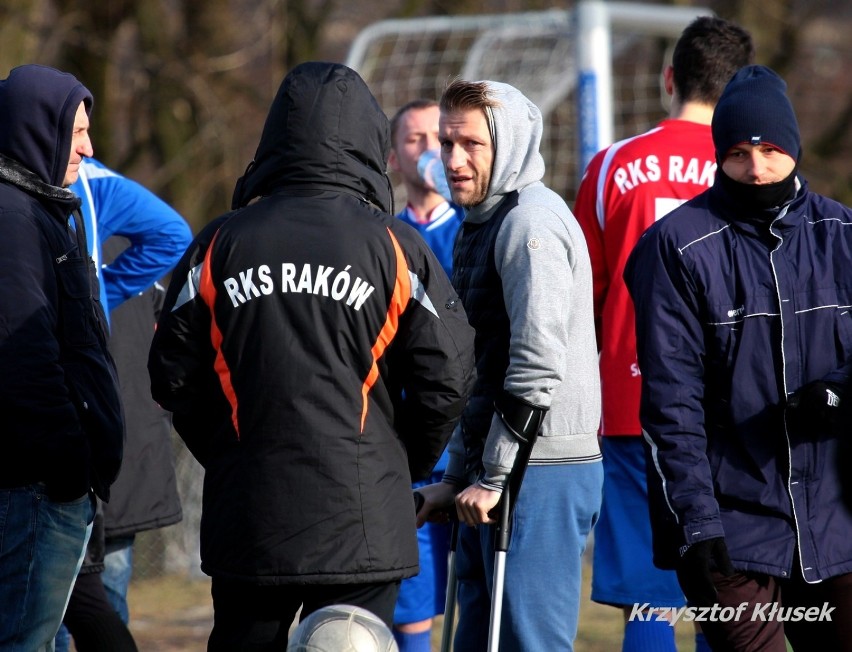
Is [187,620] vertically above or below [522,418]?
below

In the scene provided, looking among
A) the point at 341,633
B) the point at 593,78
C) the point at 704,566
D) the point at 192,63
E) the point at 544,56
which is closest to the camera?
the point at 341,633

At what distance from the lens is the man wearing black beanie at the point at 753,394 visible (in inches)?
131

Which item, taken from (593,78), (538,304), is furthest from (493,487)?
(593,78)

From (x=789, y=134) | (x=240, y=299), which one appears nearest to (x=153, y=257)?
(x=240, y=299)

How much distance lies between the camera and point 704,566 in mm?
3270

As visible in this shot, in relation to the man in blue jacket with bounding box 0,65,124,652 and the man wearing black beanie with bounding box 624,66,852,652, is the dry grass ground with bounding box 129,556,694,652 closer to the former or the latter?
the man wearing black beanie with bounding box 624,66,852,652

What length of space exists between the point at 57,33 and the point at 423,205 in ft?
22.2

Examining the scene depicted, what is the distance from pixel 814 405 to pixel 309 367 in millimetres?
1280

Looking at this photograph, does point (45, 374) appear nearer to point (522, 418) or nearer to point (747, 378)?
point (522, 418)

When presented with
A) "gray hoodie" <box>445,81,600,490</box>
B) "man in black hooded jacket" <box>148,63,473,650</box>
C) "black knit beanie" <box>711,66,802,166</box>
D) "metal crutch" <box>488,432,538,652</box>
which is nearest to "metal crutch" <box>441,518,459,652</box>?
"gray hoodie" <box>445,81,600,490</box>

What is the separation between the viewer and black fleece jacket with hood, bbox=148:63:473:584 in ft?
10.3

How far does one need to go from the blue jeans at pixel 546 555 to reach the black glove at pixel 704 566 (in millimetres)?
470

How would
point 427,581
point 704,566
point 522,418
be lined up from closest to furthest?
point 704,566
point 522,418
point 427,581

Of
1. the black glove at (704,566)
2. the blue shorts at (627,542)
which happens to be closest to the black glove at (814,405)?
the black glove at (704,566)
